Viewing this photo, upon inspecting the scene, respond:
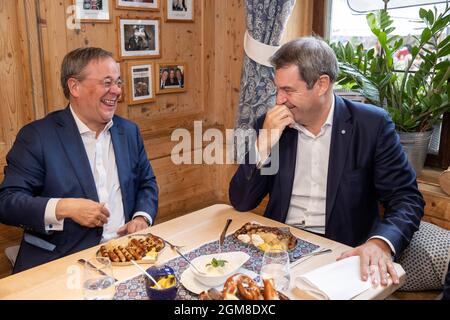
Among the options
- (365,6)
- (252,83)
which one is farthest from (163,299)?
(365,6)

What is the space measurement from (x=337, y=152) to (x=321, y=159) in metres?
0.09

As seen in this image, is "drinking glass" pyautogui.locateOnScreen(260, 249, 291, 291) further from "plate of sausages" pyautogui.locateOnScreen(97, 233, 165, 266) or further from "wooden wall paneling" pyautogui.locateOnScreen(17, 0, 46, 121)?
"wooden wall paneling" pyautogui.locateOnScreen(17, 0, 46, 121)

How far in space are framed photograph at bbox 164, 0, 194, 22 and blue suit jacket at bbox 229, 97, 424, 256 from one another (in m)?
1.63

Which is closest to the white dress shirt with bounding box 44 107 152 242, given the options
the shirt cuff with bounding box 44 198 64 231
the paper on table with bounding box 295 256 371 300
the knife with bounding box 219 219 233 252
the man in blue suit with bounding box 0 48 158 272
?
the man in blue suit with bounding box 0 48 158 272

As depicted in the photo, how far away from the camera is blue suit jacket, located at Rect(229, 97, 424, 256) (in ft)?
5.70

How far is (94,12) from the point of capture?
8.70 feet

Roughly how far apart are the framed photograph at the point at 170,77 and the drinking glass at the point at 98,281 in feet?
6.84

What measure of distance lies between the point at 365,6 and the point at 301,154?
1.50 m

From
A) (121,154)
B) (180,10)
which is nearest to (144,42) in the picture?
(180,10)

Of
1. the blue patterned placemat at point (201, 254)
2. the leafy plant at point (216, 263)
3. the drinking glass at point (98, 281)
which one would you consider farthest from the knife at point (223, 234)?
the drinking glass at point (98, 281)

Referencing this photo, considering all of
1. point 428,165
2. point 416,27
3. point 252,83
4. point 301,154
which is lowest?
point 428,165

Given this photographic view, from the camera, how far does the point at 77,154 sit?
1.82m

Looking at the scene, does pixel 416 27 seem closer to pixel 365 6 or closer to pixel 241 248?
pixel 365 6

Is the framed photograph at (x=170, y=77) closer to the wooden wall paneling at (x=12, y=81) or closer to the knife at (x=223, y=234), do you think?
the wooden wall paneling at (x=12, y=81)
